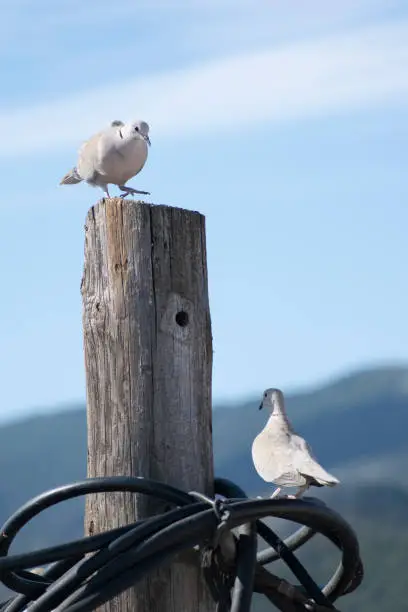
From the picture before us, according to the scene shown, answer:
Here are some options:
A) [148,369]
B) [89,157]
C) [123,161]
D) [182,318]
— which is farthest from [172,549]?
[89,157]

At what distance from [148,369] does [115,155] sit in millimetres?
2852

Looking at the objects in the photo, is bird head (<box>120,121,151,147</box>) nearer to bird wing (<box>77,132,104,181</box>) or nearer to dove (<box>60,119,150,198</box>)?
dove (<box>60,119,150,198</box>)

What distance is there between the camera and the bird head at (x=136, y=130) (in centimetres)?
639

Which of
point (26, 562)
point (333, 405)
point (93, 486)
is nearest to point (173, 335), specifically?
point (93, 486)

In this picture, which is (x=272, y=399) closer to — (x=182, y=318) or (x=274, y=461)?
(x=274, y=461)

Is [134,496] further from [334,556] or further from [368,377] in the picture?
[368,377]

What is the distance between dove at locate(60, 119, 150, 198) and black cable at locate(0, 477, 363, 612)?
2681 mm

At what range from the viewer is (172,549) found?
3.57 m

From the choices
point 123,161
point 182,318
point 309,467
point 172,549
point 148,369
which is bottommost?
point 172,549

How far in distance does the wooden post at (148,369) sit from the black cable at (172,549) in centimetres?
14

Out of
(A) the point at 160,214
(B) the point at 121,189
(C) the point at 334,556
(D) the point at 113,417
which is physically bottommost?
(C) the point at 334,556

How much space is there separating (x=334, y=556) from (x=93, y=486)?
5.53 m

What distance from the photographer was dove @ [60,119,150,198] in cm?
646

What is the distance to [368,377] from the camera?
51.8 ft
